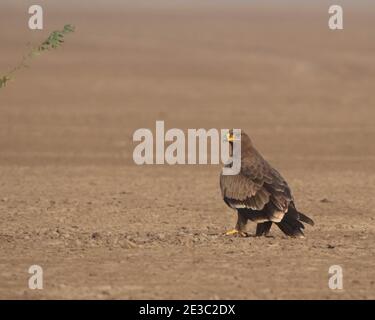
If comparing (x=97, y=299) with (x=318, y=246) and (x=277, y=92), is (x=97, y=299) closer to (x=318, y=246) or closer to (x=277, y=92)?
(x=318, y=246)

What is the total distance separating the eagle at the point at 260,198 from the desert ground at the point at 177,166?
23 cm

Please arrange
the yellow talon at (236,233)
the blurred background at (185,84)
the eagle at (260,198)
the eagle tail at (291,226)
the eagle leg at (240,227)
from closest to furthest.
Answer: the eagle at (260,198) → the eagle tail at (291,226) → the eagle leg at (240,227) → the yellow talon at (236,233) → the blurred background at (185,84)

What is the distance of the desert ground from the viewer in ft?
30.9

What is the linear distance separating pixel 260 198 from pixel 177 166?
25.5ft

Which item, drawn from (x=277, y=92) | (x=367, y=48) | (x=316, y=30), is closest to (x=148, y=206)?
(x=277, y=92)

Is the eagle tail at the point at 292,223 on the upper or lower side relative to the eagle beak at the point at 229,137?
lower

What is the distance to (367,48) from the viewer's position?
48.0 metres

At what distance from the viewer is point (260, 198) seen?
1101cm

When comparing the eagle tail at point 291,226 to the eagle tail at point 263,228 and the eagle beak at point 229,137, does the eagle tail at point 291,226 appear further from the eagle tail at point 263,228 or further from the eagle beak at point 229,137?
the eagle beak at point 229,137

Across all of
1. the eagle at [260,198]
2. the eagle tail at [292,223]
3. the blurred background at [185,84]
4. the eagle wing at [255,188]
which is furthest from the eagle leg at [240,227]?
the blurred background at [185,84]

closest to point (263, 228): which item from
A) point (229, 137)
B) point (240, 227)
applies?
point (240, 227)

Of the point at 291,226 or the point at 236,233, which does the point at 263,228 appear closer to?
the point at 236,233

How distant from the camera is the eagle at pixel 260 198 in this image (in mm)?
10898
